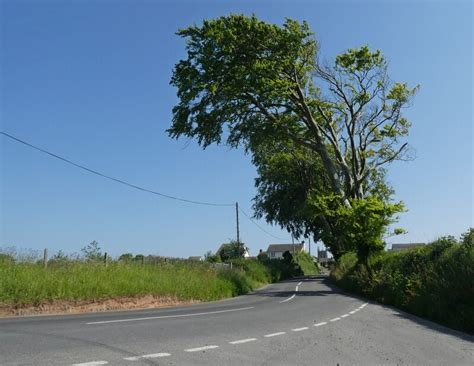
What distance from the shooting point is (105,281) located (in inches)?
802

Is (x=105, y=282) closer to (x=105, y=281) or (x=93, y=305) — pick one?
(x=105, y=281)

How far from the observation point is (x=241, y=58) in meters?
34.1

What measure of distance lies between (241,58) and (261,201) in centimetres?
3538

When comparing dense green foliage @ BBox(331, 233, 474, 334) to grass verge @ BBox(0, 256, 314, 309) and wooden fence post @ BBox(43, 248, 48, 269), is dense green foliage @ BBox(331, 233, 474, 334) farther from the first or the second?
wooden fence post @ BBox(43, 248, 48, 269)

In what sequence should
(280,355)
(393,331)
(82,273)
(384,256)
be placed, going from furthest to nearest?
(384,256), (82,273), (393,331), (280,355)

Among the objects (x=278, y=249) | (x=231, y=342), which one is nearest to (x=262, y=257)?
(x=231, y=342)

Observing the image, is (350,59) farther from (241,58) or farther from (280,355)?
(280,355)

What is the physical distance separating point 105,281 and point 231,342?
37.9ft

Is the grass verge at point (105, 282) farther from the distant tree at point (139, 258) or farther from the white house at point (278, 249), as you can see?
the white house at point (278, 249)

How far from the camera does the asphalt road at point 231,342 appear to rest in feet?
27.3

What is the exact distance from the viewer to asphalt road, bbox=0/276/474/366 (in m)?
8.31

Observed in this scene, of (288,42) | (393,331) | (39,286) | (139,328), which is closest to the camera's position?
(139,328)


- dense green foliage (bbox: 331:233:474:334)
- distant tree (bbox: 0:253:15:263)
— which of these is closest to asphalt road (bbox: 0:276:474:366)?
dense green foliage (bbox: 331:233:474:334)

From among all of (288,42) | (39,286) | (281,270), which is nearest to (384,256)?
(288,42)
